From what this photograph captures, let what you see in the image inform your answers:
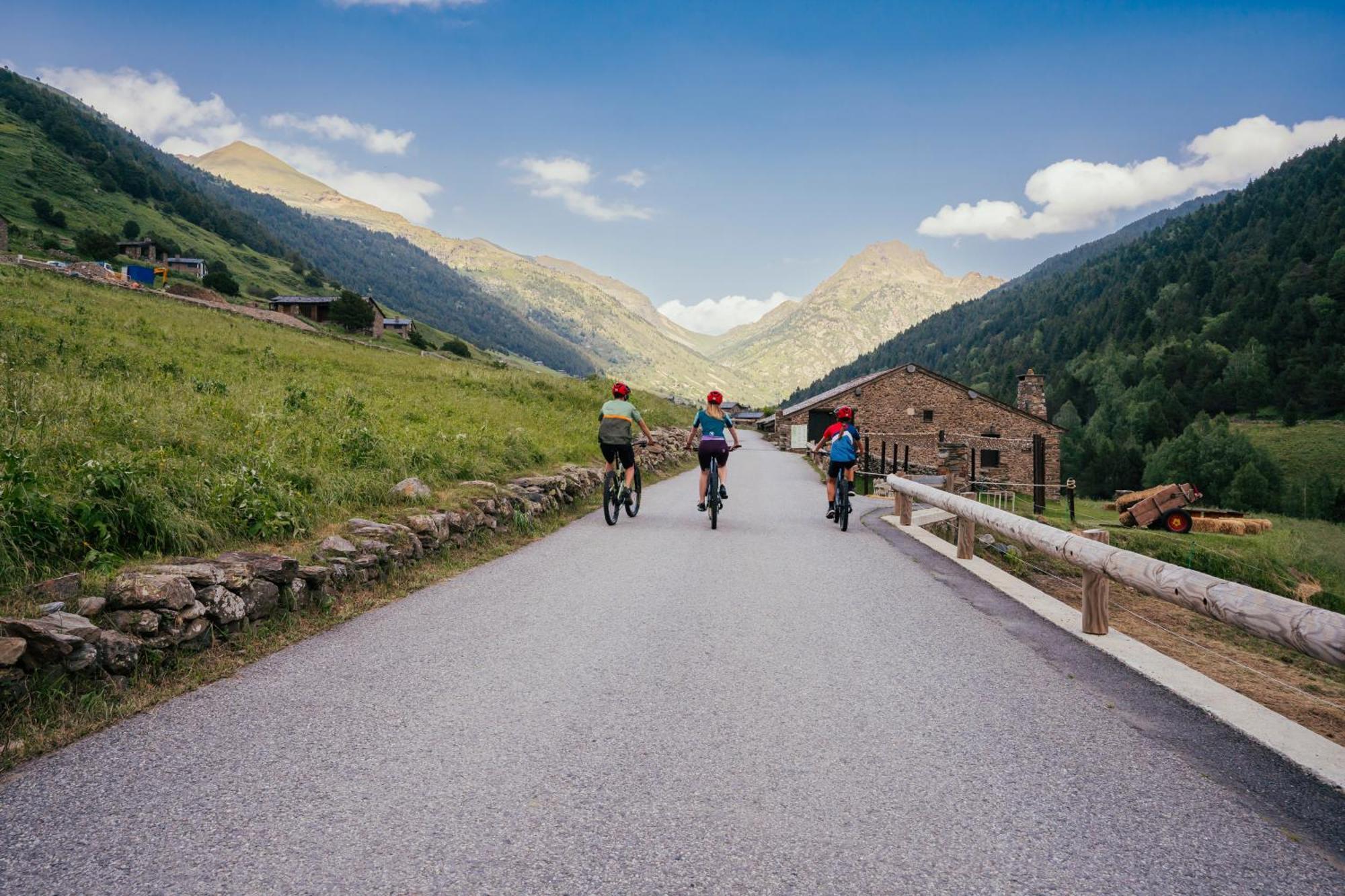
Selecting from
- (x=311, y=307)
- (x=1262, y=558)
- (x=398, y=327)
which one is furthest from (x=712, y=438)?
(x=398, y=327)

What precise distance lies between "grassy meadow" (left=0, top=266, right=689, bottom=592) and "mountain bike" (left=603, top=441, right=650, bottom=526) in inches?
77.2

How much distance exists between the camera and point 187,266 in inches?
3792

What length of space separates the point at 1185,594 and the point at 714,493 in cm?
744

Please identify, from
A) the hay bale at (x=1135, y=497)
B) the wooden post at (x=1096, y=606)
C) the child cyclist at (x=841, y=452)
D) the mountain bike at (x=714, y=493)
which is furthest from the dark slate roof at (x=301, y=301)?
the wooden post at (x=1096, y=606)

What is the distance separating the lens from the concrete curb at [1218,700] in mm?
3317

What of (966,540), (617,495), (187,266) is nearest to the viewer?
(966,540)

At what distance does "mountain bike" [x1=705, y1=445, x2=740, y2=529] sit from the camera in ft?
37.0

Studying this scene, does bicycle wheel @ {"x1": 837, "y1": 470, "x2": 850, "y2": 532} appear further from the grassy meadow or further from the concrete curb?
the grassy meadow

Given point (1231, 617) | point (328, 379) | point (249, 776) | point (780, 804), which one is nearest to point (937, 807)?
point (780, 804)

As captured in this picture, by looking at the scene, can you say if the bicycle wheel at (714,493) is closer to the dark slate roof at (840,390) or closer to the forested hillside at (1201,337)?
the dark slate roof at (840,390)

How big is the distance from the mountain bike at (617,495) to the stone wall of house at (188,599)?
3.40m

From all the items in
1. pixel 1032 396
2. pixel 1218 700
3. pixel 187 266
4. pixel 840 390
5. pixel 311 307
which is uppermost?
pixel 187 266

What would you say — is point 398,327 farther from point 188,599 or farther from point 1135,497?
point 188,599

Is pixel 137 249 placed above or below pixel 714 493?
above
